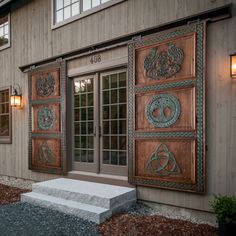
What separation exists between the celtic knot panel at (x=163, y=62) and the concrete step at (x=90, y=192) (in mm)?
1883

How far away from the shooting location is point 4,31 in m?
7.06

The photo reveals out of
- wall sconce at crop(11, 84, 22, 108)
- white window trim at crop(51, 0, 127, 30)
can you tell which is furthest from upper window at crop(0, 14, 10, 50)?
white window trim at crop(51, 0, 127, 30)

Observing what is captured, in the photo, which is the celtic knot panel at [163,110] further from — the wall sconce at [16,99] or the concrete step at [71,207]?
the wall sconce at [16,99]

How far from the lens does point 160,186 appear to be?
151 inches

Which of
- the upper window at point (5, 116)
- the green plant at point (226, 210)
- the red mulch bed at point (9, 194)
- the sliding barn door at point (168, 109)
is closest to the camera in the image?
the green plant at point (226, 210)

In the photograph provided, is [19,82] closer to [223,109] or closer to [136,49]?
[136,49]

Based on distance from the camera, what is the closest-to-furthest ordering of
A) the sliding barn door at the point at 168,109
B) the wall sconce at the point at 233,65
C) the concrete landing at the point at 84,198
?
the wall sconce at the point at 233,65, the sliding barn door at the point at 168,109, the concrete landing at the point at 84,198

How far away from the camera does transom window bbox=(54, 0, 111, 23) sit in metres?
4.92

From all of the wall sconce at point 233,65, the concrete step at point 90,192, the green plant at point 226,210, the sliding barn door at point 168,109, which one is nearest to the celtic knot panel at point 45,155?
the concrete step at point 90,192

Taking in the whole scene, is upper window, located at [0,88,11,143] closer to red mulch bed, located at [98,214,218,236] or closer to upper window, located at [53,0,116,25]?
upper window, located at [53,0,116,25]

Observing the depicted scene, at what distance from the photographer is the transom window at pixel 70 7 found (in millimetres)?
4918

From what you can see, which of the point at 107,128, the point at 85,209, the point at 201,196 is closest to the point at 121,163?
the point at 107,128

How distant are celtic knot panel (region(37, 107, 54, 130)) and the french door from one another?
59 centimetres

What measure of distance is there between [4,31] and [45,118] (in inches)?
127
